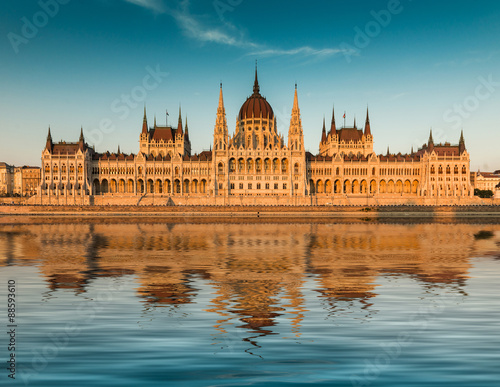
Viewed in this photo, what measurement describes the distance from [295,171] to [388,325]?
10805 cm

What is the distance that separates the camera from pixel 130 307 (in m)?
14.6

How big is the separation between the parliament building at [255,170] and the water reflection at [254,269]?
77.9 m

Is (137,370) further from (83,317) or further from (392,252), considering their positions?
(392,252)

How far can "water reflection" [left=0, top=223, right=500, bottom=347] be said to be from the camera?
1474cm

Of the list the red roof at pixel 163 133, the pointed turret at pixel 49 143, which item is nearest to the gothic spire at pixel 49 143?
the pointed turret at pixel 49 143

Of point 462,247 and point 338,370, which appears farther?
point 462,247

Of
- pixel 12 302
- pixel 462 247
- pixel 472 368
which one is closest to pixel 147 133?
pixel 462 247

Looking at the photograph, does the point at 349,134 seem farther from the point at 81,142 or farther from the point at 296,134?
the point at 81,142

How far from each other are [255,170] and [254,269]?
95.0m

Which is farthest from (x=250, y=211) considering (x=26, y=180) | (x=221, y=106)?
(x=26, y=180)

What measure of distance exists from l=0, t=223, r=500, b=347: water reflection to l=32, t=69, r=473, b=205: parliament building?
77929 mm

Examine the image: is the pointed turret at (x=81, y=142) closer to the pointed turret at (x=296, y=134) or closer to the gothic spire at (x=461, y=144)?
the pointed turret at (x=296, y=134)

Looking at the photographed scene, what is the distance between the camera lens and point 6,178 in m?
175

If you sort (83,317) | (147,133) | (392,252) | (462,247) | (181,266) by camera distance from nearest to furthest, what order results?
(83,317), (181,266), (392,252), (462,247), (147,133)
